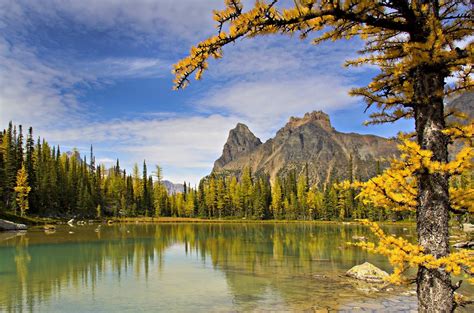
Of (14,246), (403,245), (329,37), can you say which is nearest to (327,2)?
(329,37)

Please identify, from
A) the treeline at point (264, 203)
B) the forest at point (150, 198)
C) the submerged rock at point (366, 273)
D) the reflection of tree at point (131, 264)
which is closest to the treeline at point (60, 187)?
the forest at point (150, 198)

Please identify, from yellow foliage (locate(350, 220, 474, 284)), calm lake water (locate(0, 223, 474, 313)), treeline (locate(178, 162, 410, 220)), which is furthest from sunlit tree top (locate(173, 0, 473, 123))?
treeline (locate(178, 162, 410, 220))

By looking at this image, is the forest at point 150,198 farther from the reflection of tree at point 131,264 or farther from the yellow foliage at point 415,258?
the yellow foliage at point 415,258

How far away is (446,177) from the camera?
634 cm

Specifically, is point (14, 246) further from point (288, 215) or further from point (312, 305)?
point (288, 215)

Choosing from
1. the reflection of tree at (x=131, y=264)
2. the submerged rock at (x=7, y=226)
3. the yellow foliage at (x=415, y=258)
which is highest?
the yellow foliage at (x=415, y=258)

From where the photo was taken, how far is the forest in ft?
336

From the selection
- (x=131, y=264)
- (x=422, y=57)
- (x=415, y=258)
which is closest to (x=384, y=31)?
(x=422, y=57)

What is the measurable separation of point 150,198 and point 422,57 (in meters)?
136

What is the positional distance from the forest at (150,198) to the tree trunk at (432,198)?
342 feet

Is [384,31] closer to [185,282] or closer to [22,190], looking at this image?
[185,282]

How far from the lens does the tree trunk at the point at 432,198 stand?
242 inches

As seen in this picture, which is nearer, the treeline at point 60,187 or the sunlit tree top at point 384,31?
the sunlit tree top at point 384,31

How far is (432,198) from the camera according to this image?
6355mm
